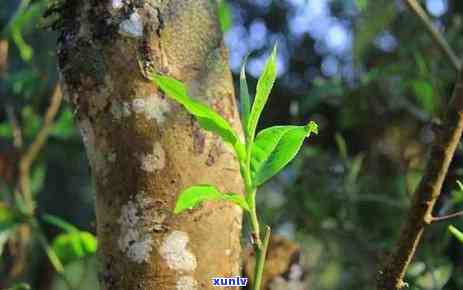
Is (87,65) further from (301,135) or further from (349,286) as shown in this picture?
(349,286)

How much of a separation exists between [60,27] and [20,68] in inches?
63.0

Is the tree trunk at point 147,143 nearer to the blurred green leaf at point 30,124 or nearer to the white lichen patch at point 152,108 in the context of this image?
the white lichen patch at point 152,108

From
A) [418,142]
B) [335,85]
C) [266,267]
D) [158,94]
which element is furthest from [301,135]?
[418,142]

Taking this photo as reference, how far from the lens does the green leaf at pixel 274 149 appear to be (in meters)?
0.69

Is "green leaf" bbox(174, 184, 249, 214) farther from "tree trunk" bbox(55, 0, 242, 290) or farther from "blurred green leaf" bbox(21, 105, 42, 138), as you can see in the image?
"blurred green leaf" bbox(21, 105, 42, 138)

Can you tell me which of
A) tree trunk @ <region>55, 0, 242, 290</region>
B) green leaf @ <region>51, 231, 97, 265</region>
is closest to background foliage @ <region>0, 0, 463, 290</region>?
green leaf @ <region>51, 231, 97, 265</region>

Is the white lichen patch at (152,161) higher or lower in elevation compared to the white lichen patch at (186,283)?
higher

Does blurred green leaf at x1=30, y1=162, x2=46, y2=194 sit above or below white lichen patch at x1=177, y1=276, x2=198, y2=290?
below

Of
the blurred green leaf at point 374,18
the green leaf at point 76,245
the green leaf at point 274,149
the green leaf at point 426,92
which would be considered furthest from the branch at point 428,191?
the blurred green leaf at point 374,18

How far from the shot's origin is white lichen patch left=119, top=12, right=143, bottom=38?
2.67 feet

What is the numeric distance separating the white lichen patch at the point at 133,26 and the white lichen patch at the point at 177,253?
0.20 meters

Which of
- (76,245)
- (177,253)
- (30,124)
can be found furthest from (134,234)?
(30,124)

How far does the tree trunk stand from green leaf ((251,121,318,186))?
0.12 m

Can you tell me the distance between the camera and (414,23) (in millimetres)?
2402
